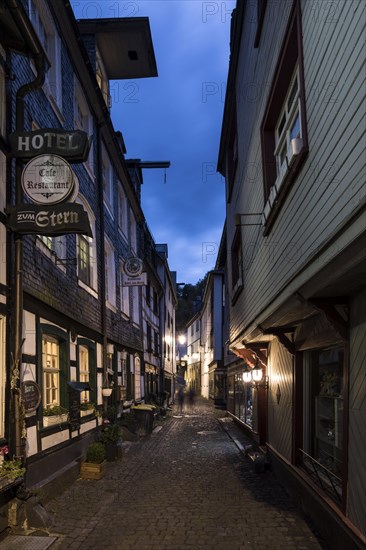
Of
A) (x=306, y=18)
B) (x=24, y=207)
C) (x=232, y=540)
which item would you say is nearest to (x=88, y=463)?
(x=232, y=540)

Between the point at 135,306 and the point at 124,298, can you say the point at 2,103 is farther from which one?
the point at 135,306

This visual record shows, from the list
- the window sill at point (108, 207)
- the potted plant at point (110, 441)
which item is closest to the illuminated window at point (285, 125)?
the potted plant at point (110, 441)

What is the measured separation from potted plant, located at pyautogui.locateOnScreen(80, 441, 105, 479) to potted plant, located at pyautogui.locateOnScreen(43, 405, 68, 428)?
3.51 feet

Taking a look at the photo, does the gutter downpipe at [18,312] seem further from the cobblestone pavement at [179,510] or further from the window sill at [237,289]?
the window sill at [237,289]

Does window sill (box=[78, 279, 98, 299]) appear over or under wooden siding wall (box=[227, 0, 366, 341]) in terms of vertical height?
under

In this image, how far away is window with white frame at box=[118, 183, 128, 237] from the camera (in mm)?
16781

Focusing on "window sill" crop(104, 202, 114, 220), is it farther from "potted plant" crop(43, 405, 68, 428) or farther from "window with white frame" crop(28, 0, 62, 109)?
"potted plant" crop(43, 405, 68, 428)

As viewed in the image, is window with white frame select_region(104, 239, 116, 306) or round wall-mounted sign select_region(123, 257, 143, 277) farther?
round wall-mounted sign select_region(123, 257, 143, 277)

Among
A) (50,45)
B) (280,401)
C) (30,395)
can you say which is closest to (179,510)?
(30,395)

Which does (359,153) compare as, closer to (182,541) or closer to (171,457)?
(182,541)

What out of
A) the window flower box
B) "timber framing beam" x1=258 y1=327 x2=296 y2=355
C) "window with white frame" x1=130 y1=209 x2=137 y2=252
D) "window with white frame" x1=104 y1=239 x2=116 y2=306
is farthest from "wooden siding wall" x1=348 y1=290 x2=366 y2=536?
"window with white frame" x1=130 y1=209 x2=137 y2=252

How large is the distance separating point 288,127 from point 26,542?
21.0 ft

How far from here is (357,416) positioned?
494 cm

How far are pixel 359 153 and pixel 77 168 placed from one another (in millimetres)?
7929
